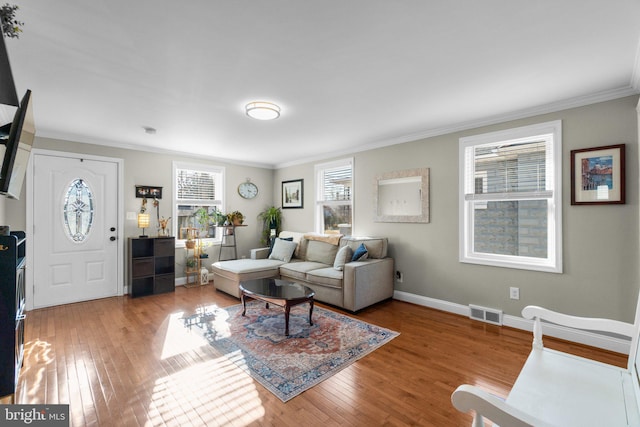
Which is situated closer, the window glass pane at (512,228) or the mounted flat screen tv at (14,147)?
the mounted flat screen tv at (14,147)

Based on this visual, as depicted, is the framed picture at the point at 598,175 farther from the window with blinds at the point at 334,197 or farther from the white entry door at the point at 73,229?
the white entry door at the point at 73,229

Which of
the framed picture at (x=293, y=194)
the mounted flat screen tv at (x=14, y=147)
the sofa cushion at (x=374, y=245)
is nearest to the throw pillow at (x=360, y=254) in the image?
the sofa cushion at (x=374, y=245)

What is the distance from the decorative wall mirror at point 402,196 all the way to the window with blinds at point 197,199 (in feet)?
10.4

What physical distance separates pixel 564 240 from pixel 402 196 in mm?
1954

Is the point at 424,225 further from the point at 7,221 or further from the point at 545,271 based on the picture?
the point at 7,221

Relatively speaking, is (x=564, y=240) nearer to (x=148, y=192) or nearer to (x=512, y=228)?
(x=512, y=228)

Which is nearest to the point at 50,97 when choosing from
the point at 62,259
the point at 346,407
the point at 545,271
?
the point at 62,259

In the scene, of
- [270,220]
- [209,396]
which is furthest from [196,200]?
[209,396]

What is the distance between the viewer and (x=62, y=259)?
13.5 ft

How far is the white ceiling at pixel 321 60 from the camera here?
5.45 feet

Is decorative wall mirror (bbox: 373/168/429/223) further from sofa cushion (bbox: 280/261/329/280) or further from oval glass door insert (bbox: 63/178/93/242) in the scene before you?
oval glass door insert (bbox: 63/178/93/242)

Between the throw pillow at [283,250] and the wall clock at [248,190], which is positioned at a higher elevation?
the wall clock at [248,190]

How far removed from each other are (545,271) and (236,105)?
3.75 m

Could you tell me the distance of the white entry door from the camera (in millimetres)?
3969
